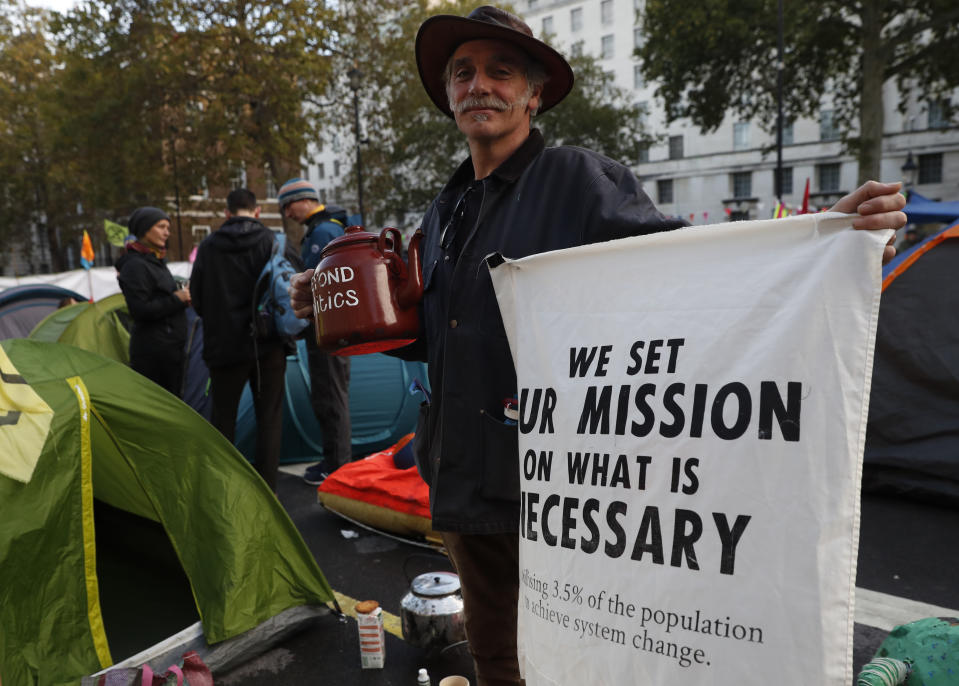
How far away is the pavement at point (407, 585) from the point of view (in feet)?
8.86

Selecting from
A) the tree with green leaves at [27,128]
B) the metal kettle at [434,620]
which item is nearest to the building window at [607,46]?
the tree with green leaves at [27,128]

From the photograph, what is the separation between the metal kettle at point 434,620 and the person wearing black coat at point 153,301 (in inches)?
115

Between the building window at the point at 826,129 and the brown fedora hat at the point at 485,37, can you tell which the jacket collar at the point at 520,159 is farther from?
Result: the building window at the point at 826,129

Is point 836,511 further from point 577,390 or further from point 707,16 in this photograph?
point 707,16

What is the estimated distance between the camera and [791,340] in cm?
114

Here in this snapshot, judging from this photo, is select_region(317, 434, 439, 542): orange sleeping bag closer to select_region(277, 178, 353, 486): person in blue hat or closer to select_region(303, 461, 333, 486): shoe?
select_region(277, 178, 353, 486): person in blue hat

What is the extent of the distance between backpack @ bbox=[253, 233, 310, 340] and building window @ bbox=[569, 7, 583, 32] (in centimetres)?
4493

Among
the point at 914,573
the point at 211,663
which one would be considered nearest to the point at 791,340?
the point at 211,663

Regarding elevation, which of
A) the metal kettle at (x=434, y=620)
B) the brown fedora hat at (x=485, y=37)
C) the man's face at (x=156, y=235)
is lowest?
the metal kettle at (x=434, y=620)

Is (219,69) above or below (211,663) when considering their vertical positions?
above

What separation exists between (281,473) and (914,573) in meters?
4.08

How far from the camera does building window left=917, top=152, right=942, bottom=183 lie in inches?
1298

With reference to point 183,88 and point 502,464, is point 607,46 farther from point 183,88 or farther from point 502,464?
point 502,464

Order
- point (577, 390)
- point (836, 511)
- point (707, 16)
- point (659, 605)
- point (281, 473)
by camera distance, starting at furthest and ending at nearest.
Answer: point (707, 16) → point (281, 473) → point (577, 390) → point (659, 605) → point (836, 511)
